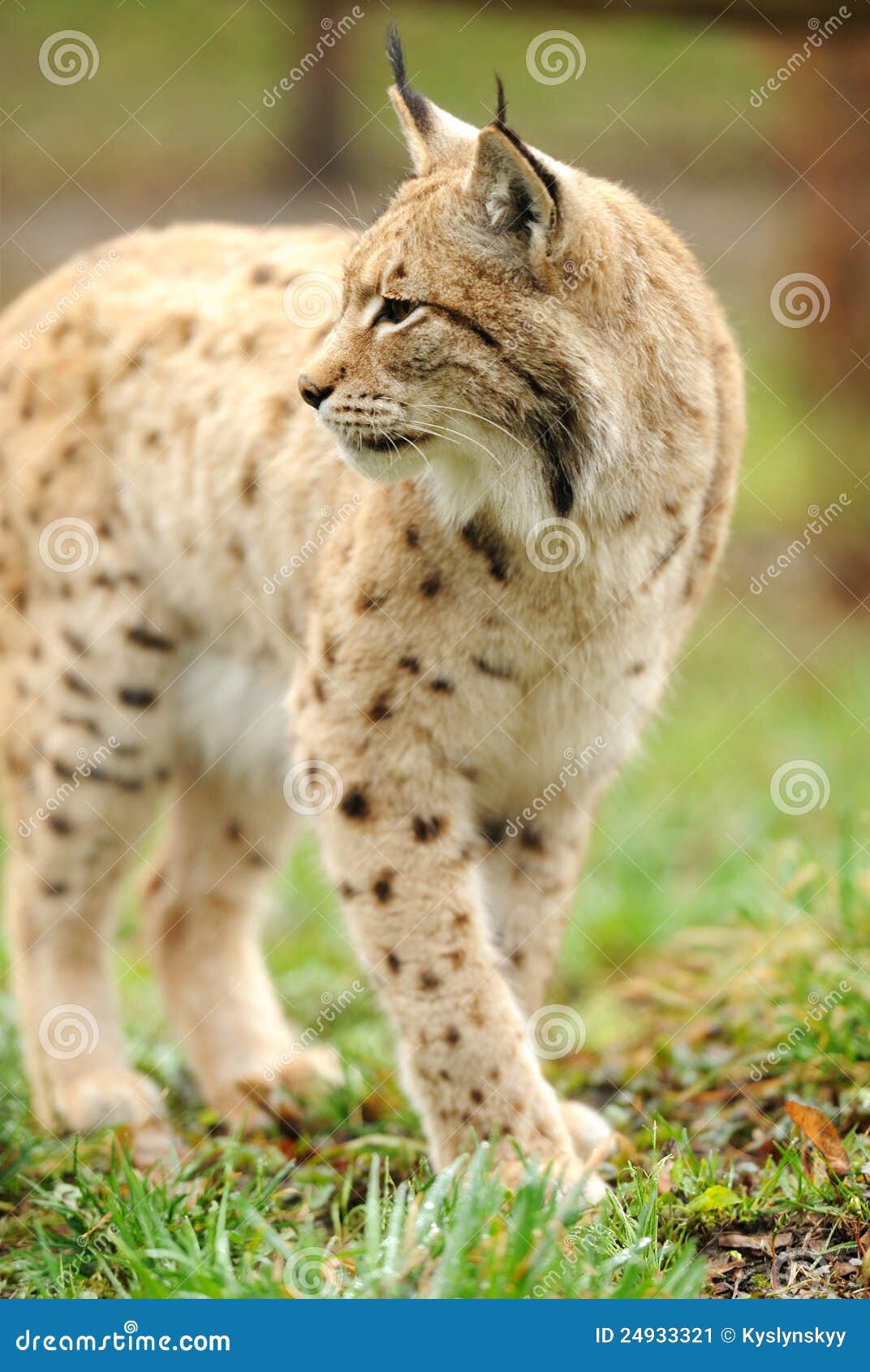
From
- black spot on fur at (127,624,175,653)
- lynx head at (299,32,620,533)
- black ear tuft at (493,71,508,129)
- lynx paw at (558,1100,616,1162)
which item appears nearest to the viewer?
black ear tuft at (493,71,508,129)

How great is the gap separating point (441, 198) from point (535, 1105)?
2.07 m

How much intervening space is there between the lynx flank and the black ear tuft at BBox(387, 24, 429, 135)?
18 millimetres

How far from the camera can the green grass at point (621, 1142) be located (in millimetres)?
2840

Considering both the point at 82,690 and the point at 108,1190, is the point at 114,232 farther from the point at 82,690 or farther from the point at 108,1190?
the point at 108,1190

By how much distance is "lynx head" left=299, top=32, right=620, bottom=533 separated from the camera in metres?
3.32

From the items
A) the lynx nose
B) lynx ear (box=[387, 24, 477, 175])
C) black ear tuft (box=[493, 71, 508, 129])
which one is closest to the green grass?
the lynx nose

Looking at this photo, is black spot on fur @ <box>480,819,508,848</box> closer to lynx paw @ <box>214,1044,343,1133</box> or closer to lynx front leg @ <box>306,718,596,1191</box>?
lynx front leg @ <box>306,718,596,1191</box>

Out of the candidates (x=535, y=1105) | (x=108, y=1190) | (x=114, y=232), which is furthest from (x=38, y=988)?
(x=114, y=232)

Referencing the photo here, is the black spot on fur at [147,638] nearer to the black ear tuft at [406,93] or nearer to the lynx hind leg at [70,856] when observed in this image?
the lynx hind leg at [70,856]

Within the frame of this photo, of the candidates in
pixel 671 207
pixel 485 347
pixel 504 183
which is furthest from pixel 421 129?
pixel 671 207

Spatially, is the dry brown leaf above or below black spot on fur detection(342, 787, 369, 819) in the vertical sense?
above

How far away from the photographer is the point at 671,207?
14.3 metres

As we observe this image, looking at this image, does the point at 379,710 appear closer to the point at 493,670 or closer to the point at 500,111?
the point at 493,670

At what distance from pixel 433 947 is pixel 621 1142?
2.42 feet
